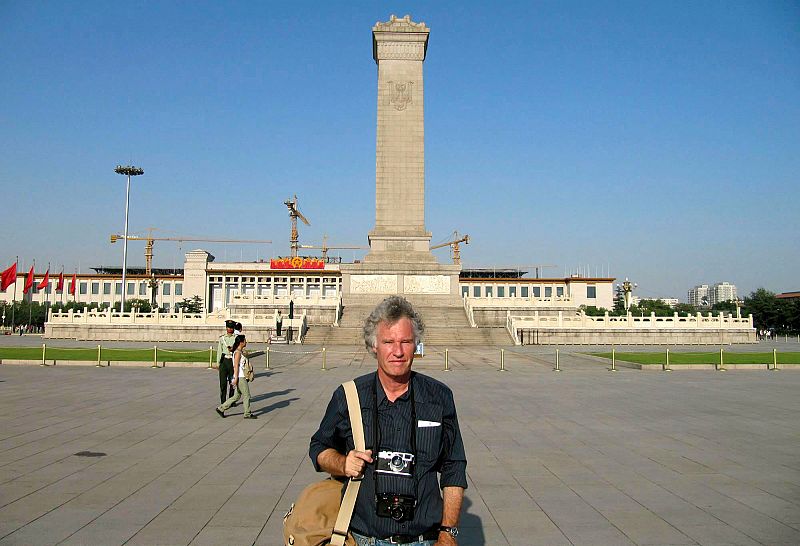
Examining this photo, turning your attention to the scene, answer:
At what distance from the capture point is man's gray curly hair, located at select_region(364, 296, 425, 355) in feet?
11.2

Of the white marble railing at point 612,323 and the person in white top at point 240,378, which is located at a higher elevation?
the white marble railing at point 612,323

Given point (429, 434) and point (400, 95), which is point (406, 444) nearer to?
point (429, 434)

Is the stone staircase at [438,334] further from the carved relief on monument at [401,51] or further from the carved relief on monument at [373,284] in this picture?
the carved relief on monument at [401,51]

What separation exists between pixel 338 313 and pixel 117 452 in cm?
3425

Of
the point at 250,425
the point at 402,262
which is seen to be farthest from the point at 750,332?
the point at 250,425

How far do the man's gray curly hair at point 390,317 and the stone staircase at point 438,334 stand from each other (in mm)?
32165

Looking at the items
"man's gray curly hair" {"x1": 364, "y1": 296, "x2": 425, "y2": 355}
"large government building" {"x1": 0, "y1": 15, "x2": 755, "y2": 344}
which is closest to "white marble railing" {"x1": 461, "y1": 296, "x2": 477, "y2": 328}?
"large government building" {"x1": 0, "y1": 15, "x2": 755, "y2": 344}

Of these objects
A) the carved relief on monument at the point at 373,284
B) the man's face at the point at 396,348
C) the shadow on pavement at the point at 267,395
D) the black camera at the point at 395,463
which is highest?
the carved relief on monument at the point at 373,284

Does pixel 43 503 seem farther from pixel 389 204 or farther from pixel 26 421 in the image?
pixel 389 204

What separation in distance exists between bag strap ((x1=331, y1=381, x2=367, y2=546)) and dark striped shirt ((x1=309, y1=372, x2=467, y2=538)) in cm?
4

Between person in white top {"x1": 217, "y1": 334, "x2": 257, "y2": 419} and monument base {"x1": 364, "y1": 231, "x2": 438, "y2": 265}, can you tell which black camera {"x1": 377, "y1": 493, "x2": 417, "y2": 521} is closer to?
person in white top {"x1": 217, "y1": 334, "x2": 257, "y2": 419}

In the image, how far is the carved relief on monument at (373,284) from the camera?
4619 cm

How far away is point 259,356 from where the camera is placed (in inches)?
1044

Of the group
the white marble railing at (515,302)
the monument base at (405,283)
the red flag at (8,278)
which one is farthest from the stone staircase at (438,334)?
the red flag at (8,278)
